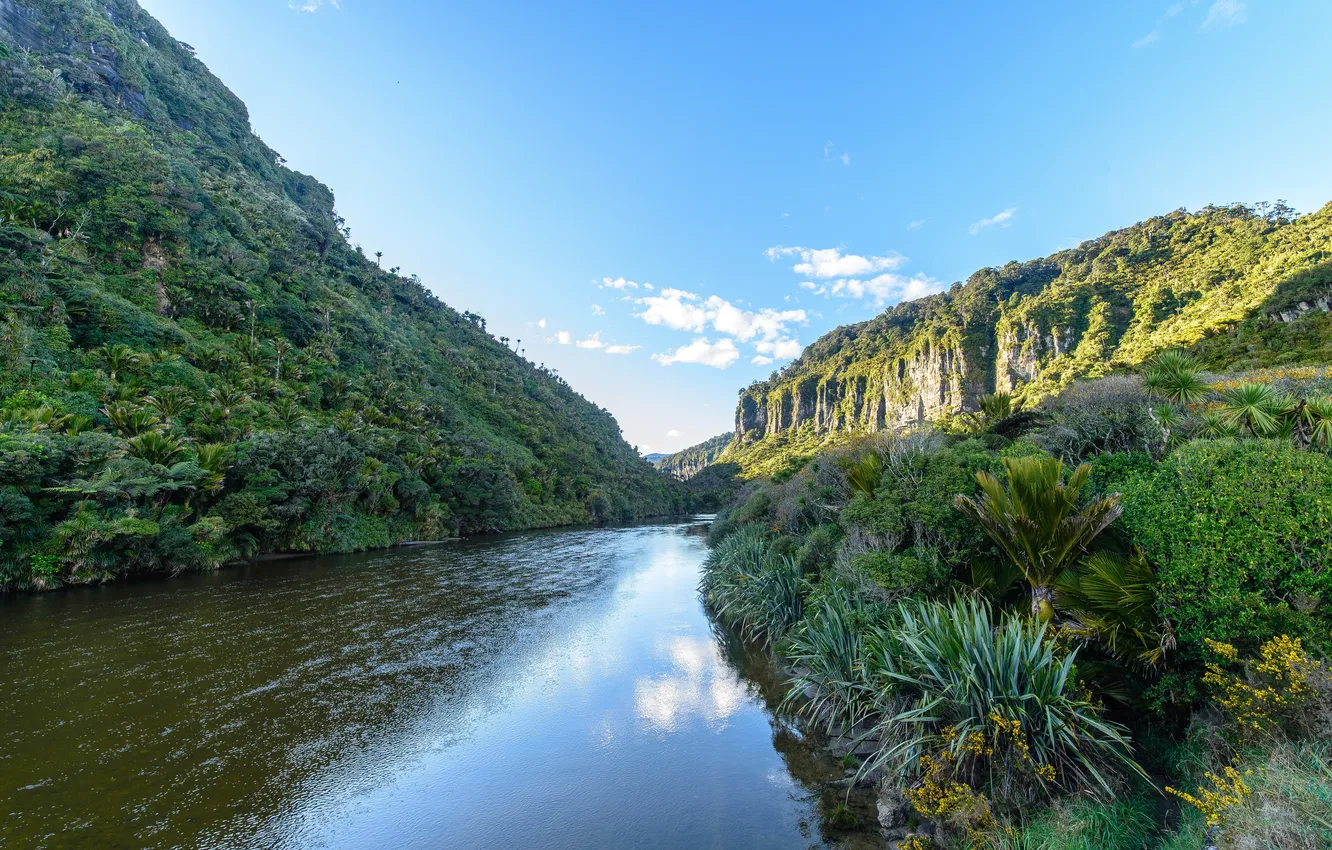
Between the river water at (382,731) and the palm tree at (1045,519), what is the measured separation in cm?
460

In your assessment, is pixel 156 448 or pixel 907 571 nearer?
pixel 907 571

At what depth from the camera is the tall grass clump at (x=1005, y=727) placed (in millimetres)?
5582

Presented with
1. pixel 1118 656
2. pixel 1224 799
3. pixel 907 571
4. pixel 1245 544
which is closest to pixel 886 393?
pixel 907 571

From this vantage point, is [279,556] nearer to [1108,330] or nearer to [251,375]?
[251,375]

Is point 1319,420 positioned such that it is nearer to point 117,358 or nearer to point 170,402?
point 170,402

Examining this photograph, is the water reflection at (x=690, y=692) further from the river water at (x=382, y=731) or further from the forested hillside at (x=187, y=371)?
the forested hillside at (x=187, y=371)

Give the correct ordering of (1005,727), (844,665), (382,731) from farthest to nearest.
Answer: (382,731) → (844,665) → (1005,727)

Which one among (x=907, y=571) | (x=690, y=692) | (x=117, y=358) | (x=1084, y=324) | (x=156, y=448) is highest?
(x=1084, y=324)

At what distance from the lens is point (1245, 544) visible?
5.26 metres

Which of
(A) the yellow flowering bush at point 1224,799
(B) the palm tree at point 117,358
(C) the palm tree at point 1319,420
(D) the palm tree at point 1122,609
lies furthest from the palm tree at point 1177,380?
(B) the palm tree at point 117,358

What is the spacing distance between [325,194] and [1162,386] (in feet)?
495

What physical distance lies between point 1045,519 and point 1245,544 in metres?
2.08

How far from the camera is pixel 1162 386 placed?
12859mm

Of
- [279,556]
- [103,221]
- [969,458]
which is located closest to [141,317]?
[103,221]
